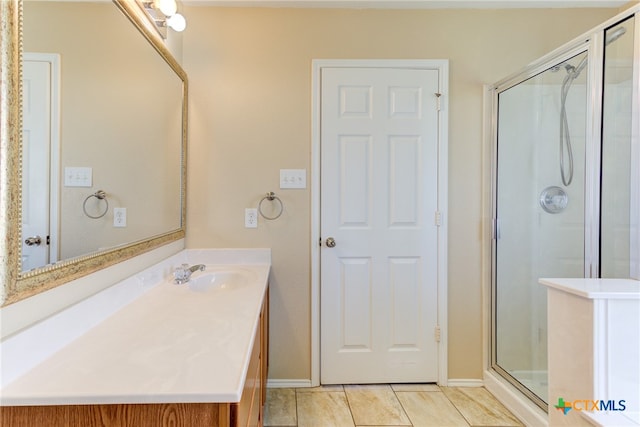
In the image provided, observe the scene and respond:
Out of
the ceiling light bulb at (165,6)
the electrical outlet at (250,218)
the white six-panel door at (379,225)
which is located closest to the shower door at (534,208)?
the white six-panel door at (379,225)

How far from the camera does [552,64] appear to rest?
67.6 inches

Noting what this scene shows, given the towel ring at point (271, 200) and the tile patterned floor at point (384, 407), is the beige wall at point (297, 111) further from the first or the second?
the tile patterned floor at point (384, 407)

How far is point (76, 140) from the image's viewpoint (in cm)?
100

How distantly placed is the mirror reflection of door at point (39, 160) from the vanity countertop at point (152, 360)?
273mm

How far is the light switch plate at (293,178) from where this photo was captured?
209 cm

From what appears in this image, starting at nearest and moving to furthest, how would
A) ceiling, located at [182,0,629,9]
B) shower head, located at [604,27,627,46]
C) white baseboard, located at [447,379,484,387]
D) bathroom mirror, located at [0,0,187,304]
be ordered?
1. bathroom mirror, located at [0,0,187,304]
2. shower head, located at [604,27,627,46]
3. ceiling, located at [182,0,629,9]
4. white baseboard, located at [447,379,484,387]

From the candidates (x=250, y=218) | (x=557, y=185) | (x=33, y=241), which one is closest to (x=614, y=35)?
(x=557, y=185)

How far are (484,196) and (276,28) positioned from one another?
1.77m

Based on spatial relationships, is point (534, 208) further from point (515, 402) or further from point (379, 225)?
point (515, 402)

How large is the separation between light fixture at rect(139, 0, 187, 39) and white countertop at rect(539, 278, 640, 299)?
2.04 metres

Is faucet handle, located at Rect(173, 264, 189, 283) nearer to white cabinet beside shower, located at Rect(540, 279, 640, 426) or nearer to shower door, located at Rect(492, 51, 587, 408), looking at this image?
white cabinet beside shower, located at Rect(540, 279, 640, 426)

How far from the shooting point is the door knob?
32.0 inches

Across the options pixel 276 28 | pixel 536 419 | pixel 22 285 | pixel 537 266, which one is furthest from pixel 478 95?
pixel 22 285

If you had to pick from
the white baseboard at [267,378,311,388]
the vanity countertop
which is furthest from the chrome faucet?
the white baseboard at [267,378,311,388]
